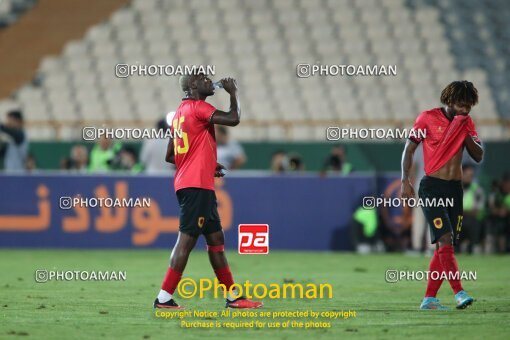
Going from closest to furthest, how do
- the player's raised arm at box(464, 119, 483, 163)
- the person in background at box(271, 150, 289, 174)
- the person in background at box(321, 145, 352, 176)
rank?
the player's raised arm at box(464, 119, 483, 163), the person in background at box(321, 145, 352, 176), the person in background at box(271, 150, 289, 174)

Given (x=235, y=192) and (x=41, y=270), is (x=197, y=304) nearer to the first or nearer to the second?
(x=41, y=270)

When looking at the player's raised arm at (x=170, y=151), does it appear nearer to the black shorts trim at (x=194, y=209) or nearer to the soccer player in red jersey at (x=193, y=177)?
the soccer player in red jersey at (x=193, y=177)

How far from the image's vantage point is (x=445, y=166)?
10.8m

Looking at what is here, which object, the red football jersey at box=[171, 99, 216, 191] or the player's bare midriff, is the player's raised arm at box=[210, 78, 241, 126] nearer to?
the red football jersey at box=[171, 99, 216, 191]

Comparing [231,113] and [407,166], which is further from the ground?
[231,113]

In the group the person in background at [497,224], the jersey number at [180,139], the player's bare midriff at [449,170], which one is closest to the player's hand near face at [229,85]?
the jersey number at [180,139]

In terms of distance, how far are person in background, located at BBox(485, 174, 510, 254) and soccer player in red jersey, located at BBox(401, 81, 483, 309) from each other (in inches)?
341

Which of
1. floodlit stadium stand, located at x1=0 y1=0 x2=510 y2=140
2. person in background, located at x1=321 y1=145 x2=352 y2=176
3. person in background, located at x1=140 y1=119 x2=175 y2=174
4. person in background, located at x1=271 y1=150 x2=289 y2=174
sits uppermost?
floodlit stadium stand, located at x1=0 y1=0 x2=510 y2=140

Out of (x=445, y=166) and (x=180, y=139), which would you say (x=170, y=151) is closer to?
(x=180, y=139)

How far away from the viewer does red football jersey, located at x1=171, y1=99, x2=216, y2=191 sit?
1042cm

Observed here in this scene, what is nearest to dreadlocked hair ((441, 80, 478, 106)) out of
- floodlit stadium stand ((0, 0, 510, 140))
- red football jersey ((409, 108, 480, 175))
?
red football jersey ((409, 108, 480, 175))

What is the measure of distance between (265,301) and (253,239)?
615mm

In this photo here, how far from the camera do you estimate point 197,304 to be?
11172 mm

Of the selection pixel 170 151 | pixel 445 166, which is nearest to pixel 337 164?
pixel 445 166
